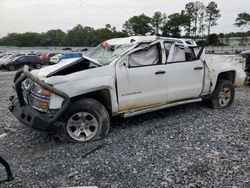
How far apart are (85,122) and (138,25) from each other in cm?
6913

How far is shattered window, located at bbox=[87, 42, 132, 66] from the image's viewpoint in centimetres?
485

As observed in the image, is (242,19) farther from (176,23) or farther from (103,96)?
(103,96)

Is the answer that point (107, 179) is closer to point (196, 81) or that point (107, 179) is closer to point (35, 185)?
point (35, 185)

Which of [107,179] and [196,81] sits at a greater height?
[196,81]

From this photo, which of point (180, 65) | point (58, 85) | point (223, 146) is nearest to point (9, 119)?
point (58, 85)

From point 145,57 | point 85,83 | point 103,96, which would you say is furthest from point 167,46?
point 85,83

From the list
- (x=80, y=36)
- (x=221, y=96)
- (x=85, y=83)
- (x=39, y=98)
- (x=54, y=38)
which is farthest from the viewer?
(x=54, y=38)

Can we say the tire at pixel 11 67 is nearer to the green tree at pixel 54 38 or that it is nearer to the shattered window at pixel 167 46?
the shattered window at pixel 167 46

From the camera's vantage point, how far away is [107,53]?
5.17 metres

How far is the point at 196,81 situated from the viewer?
564cm

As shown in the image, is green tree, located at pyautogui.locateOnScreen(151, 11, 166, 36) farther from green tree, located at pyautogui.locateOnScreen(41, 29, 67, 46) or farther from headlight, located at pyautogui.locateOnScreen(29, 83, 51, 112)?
headlight, located at pyautogui.locateOnScreen(29, 83, 51, 112)

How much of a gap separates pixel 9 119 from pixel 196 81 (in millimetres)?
4380

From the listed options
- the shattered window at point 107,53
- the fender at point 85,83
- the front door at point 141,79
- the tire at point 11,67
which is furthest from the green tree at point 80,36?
the fender at point 85,83

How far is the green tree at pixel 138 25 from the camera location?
70.5 metres
